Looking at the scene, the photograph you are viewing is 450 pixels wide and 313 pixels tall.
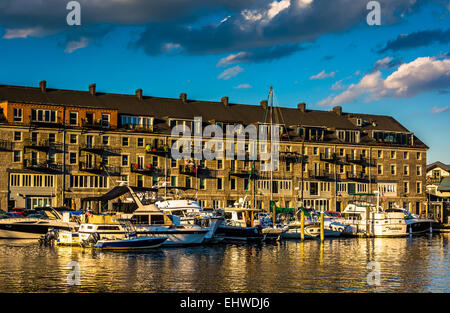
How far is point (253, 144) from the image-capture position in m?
88.9

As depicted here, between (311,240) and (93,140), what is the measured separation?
108ft

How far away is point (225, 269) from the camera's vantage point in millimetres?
37375

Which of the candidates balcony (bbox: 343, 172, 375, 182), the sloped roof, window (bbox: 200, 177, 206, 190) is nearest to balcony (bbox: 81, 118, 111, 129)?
the sloped roof

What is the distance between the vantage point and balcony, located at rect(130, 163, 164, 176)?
8088 centimetres

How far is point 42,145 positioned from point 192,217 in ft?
93.0

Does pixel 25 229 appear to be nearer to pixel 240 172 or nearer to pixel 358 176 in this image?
pixel 240 172

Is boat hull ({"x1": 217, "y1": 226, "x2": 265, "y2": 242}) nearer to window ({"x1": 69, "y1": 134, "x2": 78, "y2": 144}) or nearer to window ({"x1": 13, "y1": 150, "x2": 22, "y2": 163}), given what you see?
window ({"x1": 69, "y1": 134, "x2": 78, "y2": 144})

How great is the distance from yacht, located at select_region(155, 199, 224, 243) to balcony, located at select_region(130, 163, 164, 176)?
2137cm

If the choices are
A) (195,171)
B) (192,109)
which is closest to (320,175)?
(195,171)

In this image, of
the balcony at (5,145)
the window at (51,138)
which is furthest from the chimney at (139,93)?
the balcony at (5,145)

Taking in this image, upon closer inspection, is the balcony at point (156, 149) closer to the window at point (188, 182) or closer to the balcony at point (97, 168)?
the balcony at point (97, 168)

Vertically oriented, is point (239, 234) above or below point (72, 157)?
below
